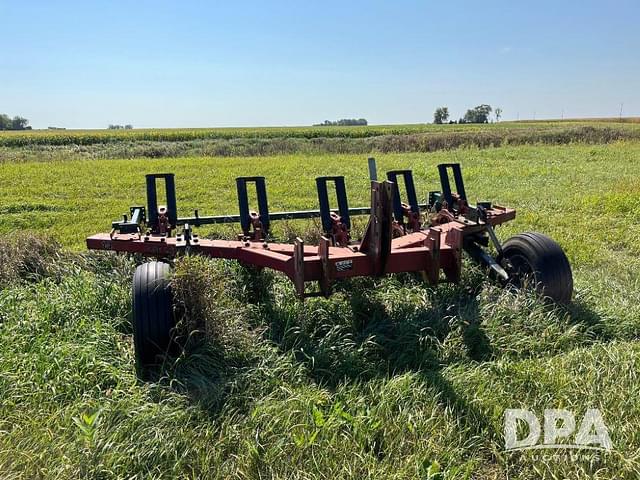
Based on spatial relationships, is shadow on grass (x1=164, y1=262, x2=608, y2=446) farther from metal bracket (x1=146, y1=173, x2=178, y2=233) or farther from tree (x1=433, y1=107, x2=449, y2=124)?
tree (x1=433, y1=107, x2=449, y2=124)

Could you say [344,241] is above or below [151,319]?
above

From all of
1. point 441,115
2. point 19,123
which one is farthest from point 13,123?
→ point 441,115

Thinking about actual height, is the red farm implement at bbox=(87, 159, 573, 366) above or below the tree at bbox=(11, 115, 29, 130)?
below

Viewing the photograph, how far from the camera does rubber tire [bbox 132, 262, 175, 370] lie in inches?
123

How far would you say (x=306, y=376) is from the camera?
315 cm

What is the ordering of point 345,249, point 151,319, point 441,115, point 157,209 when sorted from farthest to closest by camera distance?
point 441,115 → point 157,209 → point 345,249 → point 151,319

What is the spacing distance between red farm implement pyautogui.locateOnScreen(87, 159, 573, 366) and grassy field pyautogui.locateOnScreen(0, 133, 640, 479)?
0.70ft

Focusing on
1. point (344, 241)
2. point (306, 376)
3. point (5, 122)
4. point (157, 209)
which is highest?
point (5, 122)

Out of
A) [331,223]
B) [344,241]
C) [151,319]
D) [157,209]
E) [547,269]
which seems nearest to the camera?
[151,319]

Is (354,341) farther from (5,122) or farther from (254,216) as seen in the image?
(5,122)

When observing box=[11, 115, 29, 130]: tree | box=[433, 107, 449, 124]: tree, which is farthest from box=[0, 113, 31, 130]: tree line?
box=[433, 107, 449, 124]: tree

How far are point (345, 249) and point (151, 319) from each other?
1506 mm

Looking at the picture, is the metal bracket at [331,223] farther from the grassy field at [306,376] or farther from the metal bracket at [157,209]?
the metal bracket at [157,209]

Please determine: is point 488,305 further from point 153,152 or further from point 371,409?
point 153,152
